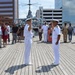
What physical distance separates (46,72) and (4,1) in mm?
159804

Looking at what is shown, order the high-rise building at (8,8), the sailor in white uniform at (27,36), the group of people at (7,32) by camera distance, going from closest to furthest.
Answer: the sailor in white uniform at (27,36) < the group of people at (7,32) < the high-rise building at (8,8)

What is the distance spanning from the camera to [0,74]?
9.33 m

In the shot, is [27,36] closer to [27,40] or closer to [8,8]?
[27,40]

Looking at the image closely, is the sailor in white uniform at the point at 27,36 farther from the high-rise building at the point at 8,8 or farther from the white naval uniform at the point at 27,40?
the high-rise building at the point at 8,8

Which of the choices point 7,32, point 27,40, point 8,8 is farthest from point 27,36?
point 8,8

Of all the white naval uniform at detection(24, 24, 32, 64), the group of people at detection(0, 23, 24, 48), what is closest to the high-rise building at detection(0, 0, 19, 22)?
the group of people at detection(0, 23, 24, 48)

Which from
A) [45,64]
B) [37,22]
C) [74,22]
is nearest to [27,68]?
[45,64]

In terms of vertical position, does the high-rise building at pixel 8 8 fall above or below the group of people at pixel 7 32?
above

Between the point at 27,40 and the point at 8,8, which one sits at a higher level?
the point at 8,8

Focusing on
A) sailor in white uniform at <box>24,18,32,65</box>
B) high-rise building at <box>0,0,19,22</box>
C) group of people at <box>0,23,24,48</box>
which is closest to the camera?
sailor in white uniform at <box>24,18,32,65</box>

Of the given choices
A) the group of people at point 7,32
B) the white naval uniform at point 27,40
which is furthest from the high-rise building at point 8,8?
the white naval uniform at point 27,40

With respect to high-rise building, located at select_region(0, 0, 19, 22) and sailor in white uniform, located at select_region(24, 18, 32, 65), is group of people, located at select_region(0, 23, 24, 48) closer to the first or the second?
sailor in white uniform, located at select_region(24, 18, 32, 65)

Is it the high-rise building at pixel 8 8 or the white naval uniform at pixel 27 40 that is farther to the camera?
the high-rise building at pixel 8 8

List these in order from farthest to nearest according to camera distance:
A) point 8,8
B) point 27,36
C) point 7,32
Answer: point 8,8 < point 7,32 < point 27,36
